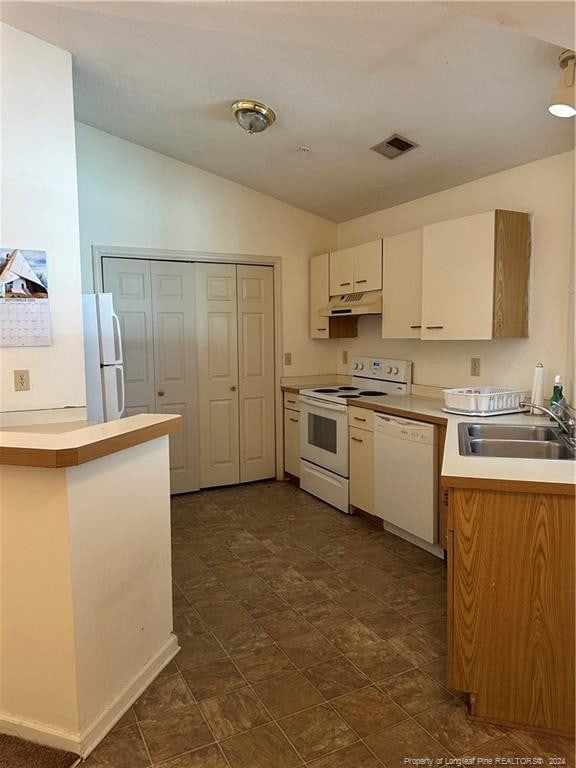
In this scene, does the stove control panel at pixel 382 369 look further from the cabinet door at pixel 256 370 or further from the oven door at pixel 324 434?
the cabinet door at pixel 256 370

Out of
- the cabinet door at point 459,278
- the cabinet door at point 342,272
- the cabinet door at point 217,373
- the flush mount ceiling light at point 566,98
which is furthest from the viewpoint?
the cabinet door at point 217,373

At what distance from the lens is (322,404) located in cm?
397

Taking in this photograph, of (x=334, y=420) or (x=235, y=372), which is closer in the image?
(x=334, y=420)

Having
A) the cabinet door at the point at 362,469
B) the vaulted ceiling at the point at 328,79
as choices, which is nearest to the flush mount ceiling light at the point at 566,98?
the vaulted ceiling at the point at 328,79

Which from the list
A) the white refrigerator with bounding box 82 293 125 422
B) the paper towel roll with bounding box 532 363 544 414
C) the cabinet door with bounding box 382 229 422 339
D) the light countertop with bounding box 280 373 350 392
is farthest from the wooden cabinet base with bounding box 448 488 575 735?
the light countertop with bounding box 280 373 350 392

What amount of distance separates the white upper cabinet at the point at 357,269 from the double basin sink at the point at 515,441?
1.64m

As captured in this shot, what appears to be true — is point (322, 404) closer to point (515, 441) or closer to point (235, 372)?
point (235, 372)

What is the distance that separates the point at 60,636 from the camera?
5.23ft

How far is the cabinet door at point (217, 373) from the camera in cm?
429

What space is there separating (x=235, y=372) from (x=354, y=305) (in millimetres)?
1211

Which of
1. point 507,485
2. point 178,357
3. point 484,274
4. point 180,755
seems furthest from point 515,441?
point 178,357

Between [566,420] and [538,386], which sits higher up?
[538,386]

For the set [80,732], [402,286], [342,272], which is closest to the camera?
[80,732]

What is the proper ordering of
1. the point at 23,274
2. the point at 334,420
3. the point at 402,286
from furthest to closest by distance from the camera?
the point at 334,420
the point at 402,286
the point at 23,274
